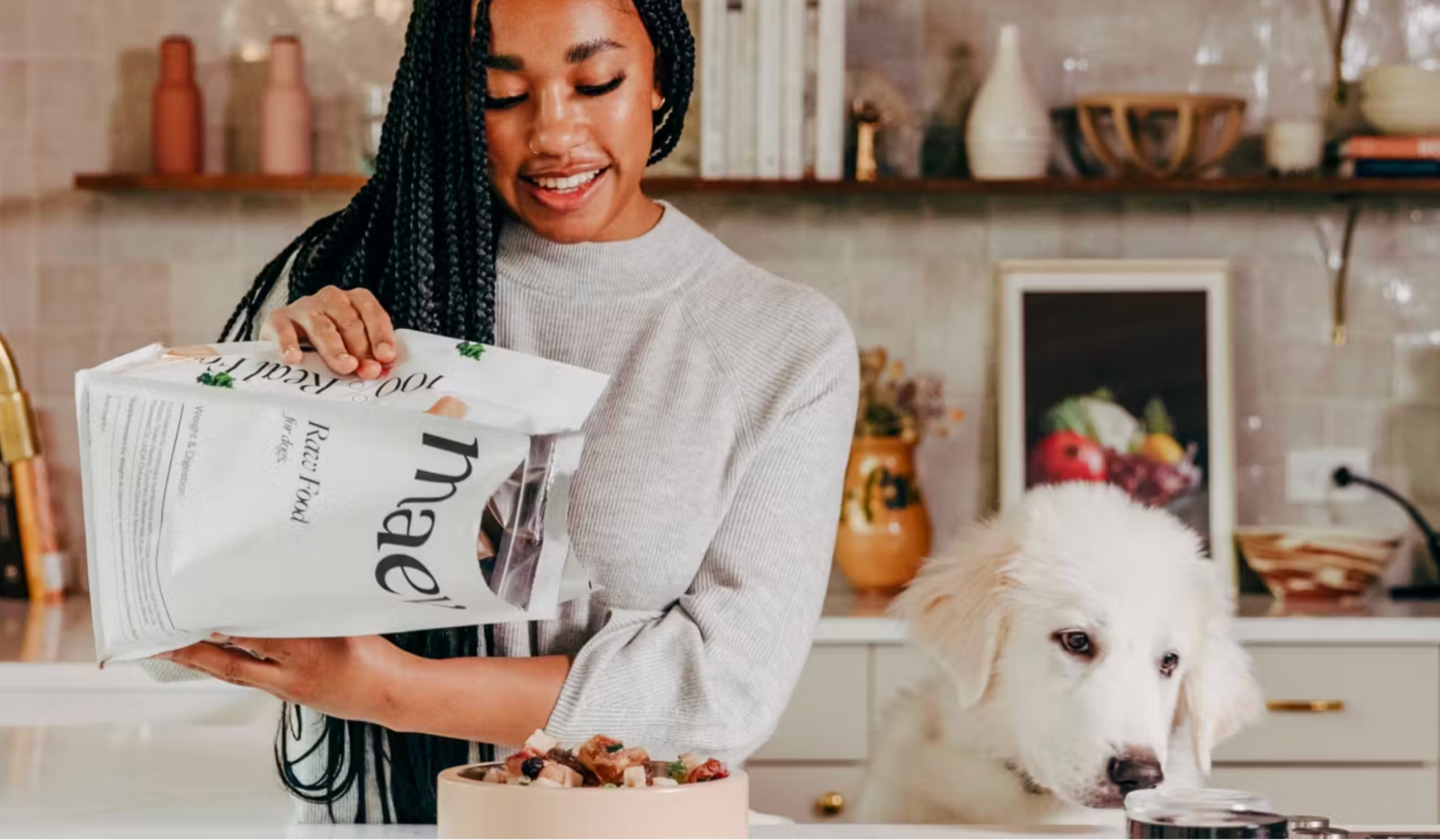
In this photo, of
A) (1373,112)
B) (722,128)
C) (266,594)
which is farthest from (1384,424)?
(266,594)

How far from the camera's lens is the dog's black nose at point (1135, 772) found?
1.40 m

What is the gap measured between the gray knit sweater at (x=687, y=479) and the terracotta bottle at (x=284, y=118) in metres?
1.57

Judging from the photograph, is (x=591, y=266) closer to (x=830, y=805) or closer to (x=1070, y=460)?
(x=830, y=805)

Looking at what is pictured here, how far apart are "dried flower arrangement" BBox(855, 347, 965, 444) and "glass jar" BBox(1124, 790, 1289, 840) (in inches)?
71.6

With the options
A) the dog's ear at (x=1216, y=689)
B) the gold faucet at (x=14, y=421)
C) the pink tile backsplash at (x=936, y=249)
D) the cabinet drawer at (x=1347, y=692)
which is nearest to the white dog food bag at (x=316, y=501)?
the dog's ear at (x=1216, y=689)

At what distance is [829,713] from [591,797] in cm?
168

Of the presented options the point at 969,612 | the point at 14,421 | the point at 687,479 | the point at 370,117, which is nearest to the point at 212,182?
the point at 370,117

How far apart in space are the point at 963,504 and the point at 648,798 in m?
2.17

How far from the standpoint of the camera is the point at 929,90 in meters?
2.77

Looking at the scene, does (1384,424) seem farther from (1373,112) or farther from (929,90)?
(929,90)

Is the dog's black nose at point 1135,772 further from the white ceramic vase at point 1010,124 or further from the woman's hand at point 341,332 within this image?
the white ceramic vase at point 1010,124

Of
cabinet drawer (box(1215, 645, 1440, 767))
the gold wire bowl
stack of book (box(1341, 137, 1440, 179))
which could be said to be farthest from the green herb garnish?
stack of book (box(1341, 137, 1440, 179))

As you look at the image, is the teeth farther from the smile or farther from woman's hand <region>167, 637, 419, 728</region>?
woman's hand <region>167, 637, 419, 728</region>

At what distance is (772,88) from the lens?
101 inches
